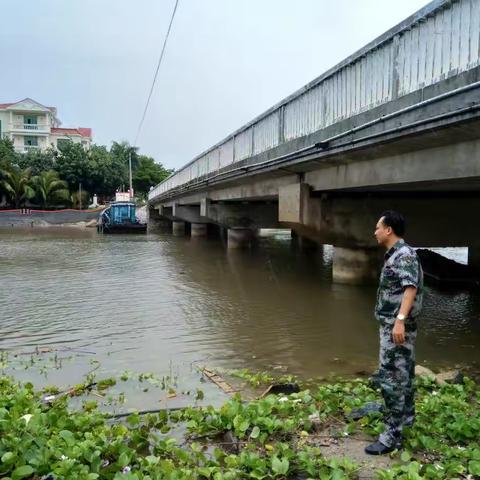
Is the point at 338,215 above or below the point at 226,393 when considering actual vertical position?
above

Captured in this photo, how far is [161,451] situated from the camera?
369cm

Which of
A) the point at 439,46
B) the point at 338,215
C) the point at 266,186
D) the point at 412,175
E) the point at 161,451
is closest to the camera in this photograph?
the point at 161,451

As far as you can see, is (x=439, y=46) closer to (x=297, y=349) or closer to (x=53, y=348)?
(x=297, y=349)

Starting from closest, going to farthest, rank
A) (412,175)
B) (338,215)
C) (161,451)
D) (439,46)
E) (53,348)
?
1. (161,451)
2. (439,46)
3. (53,348)
4. (412,175)
5. (338,215)

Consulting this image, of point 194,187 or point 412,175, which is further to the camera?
point 194,187

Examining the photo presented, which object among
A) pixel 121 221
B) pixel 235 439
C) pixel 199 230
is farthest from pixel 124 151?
pixel 235 439

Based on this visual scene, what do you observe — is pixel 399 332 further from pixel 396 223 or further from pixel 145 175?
pixel 145 175

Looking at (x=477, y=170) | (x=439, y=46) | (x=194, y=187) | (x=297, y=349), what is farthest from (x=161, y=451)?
(x=194, y=187)

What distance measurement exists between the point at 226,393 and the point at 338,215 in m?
7.55

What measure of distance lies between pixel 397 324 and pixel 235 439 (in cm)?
148

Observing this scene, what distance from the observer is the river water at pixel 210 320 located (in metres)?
6.95

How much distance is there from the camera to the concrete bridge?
20.3ft

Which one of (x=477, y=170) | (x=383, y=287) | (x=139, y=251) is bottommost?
(x=139, y=251)

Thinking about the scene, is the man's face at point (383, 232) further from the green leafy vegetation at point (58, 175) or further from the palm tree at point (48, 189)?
the palm tree at point (48, 189)
